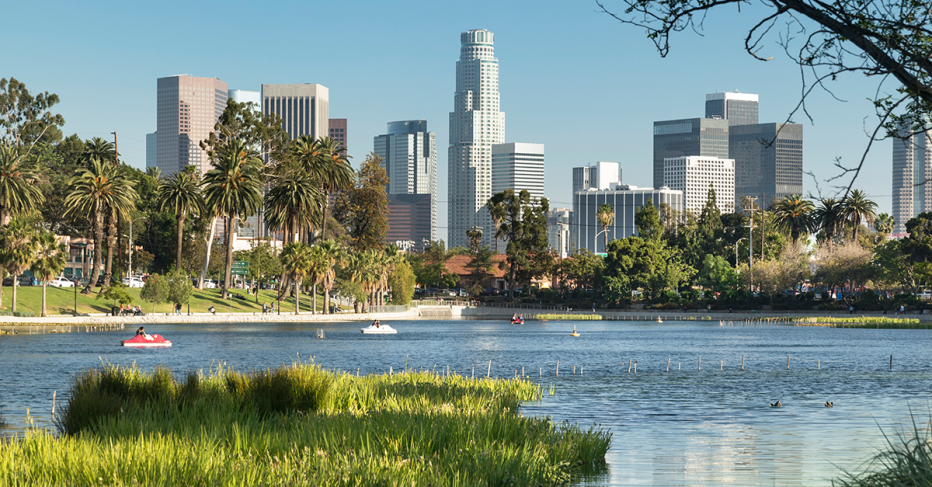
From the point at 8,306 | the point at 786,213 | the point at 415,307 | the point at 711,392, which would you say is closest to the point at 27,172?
the point at 8,306

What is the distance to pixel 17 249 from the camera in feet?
285

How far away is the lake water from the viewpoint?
2211cm

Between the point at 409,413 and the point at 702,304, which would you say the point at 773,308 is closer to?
the point at 702,304

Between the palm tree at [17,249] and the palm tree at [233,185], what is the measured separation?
34109 mm

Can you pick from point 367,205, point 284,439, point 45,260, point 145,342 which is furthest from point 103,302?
point 284,439

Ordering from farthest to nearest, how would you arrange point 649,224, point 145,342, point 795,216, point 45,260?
point 649,224 → point 795,216 → point 45,260 → point 145,342

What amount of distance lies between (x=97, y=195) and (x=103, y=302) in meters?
12.4

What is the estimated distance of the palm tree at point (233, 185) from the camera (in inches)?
4759

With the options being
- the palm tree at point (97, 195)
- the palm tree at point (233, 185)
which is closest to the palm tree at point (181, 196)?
the palm tree at point (233, 185)

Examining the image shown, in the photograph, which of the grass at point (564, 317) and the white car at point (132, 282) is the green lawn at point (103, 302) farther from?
the grass at point (564, 317)

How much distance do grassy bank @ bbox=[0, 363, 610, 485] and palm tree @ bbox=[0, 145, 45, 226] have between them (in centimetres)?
8806

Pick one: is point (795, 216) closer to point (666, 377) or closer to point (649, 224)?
point (649, 224)

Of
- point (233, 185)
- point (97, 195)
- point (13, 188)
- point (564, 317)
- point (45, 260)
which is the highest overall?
point (233, 185)

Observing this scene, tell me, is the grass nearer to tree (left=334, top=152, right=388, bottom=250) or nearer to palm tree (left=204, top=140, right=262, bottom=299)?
tree (left=334, top=152, right=388, bottom=250)
